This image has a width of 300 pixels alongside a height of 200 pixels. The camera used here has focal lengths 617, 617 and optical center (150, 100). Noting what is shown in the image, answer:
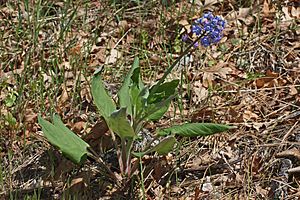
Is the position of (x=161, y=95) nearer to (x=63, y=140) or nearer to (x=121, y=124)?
(x=121, y=124)

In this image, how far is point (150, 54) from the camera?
3820 mm

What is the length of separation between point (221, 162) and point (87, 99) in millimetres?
873

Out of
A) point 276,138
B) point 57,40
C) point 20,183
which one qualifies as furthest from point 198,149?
point 57,40

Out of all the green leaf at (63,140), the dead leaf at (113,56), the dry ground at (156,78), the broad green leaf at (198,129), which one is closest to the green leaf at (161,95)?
the broad green leaf at (198,129)

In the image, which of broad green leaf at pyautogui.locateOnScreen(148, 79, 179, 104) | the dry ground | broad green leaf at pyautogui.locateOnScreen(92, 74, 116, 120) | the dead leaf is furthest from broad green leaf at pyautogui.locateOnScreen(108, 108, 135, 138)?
the dead leaf

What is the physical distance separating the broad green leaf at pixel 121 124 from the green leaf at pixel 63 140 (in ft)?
0.60

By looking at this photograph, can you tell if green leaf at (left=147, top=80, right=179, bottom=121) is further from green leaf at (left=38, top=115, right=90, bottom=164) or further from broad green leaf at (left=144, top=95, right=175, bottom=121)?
green leaf at (left=38, top=115, right=90, bottom=164)

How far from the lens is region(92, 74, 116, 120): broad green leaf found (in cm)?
293

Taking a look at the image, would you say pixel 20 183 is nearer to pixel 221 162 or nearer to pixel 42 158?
pixel 42 158

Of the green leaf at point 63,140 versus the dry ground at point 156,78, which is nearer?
the green leaf at point 63,140

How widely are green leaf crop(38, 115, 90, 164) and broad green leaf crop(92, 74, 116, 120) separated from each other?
19 centimetres

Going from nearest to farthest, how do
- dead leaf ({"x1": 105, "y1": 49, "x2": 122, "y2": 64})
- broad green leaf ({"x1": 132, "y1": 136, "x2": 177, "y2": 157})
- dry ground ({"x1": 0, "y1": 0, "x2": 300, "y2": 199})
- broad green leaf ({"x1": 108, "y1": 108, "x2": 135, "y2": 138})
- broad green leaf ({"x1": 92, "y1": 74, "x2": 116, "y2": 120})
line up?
broad green leaf ({"x1": 108, "y1": 108, "x2": 135, "y2": 138}) < broad green leaf ({"x1": 132, "y1": 136, "x2": 177, "y2": 157}) < broad green leaf ({"x1": 92, "y1": 74, "x2": 116, "y2": 120}) < dry ground ({"x1": 0, "y1": 0, "x2": 300, "y2": 199}) < dead leaf ({"x1": 105, "y1": 49, "x2": 122, "y2": 64})

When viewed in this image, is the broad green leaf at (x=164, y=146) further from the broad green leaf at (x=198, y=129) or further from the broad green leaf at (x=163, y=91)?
the broad green leaf at (x=163, y=91)

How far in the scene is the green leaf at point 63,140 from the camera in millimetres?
2746
